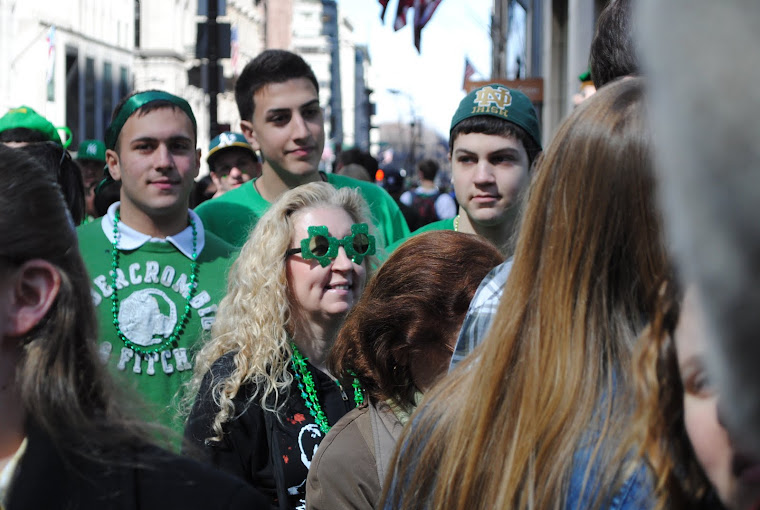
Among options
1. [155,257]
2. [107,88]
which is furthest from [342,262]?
[107,88]

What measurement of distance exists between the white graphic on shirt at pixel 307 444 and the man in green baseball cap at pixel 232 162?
5.76m

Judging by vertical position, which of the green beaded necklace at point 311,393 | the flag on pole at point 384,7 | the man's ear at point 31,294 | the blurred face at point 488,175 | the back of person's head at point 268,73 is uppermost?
the flag on pole at point 384,7

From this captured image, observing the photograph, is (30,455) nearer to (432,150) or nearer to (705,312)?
(705,312)

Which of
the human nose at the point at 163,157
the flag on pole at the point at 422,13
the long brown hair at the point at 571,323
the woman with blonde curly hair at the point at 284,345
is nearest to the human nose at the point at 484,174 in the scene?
the woman with blonde curly hair at the point at 284,345

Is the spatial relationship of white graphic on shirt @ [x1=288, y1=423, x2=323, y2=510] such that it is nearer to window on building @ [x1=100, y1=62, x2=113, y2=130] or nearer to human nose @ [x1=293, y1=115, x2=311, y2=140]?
human nose @ [x1=293, y1=115, x2=311, y2=140]

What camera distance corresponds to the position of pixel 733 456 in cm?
76

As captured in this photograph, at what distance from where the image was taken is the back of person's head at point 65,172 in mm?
4945

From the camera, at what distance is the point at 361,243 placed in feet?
12.4

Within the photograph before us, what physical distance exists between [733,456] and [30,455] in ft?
3.66

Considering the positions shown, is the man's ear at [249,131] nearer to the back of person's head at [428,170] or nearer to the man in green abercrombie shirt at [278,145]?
the man in green abercrombie shirt at [278,145]

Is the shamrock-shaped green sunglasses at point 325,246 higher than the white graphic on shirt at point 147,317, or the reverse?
the shamrock-shaped green sunglasses at point 325,246

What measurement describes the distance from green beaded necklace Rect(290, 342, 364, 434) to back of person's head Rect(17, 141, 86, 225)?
2141 mm

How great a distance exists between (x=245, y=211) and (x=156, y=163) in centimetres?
83

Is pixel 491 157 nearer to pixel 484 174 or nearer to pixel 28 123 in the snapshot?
pixel 484 174
